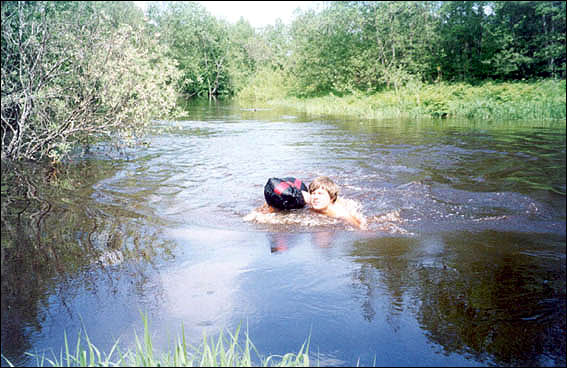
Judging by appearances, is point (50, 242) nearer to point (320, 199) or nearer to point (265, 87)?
point (320, 199)

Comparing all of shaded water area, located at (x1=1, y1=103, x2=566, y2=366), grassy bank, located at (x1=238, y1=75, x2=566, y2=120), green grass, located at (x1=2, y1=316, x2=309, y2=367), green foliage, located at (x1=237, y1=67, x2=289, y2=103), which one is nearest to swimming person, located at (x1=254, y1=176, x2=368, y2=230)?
shaded water area, located at (x1=1, y1=103, x2=566, y2=366)

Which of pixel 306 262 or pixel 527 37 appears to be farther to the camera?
pixel 527 37

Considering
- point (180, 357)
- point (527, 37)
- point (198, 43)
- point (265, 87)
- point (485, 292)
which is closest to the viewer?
point (180, 357)

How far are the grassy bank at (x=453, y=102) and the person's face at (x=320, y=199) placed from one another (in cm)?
642

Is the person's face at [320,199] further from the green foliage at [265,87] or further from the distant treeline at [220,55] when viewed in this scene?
the green foliage at [265,87]

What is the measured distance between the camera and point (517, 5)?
1881 centimetres

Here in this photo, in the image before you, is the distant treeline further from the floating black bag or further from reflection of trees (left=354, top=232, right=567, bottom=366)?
reflection of trees (left=354, top=232, right=567, bottom=366)

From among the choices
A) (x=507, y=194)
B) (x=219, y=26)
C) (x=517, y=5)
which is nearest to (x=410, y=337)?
(x=507, y=194)

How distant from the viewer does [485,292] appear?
388 centimetres

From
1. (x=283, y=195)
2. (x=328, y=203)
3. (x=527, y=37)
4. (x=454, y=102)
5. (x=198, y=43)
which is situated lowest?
(x=328, y=203)

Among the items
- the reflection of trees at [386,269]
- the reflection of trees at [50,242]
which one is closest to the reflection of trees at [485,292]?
the reflection of trees at [386,269]

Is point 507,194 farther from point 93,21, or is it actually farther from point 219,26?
point 219,26

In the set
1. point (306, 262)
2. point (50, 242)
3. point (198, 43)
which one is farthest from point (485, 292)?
point (198, 43)

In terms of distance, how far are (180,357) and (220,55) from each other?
53.5m
